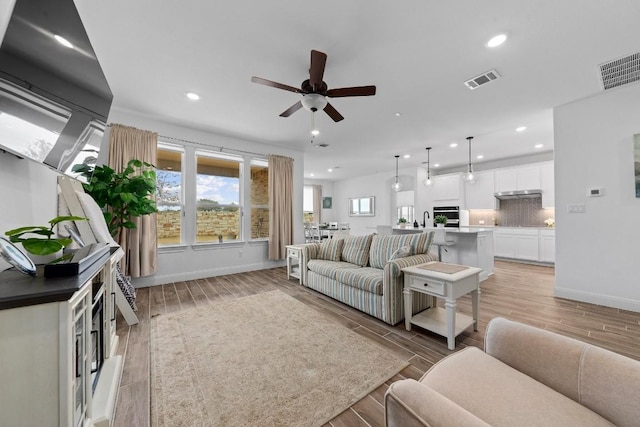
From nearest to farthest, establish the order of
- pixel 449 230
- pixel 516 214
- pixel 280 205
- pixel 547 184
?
pixel 449 230 < pixel 280 205 < pixel 547 184 < pixel 516 214

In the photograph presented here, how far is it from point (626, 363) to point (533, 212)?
6916 millimetres

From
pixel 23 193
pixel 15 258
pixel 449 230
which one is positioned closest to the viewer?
pixel 15 258

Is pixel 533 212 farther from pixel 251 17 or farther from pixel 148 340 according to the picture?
pixel 148 340

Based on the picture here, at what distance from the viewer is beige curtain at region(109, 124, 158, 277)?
→ 351cm

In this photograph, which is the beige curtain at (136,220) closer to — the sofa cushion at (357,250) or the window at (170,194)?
the window at (170,194)

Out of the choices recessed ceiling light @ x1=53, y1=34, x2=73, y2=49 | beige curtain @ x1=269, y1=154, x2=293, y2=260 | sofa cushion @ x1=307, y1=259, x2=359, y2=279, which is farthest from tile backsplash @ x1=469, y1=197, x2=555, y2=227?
recessed ceiling light @ x1=53, y1=34, x2=73, y2=49

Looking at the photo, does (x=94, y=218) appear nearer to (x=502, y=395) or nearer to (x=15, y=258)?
(x=15, y=258)

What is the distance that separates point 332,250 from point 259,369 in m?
2.08

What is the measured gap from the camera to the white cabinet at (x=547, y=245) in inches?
209

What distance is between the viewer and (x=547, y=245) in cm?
542

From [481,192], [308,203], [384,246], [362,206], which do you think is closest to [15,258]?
[384,246]

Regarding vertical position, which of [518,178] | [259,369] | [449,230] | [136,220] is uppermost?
[518,178]

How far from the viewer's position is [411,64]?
247cm

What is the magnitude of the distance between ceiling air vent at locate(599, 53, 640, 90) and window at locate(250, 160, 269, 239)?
16.8 feet
